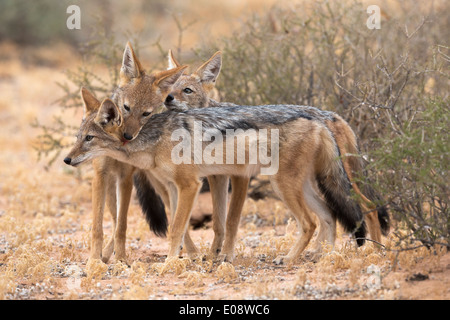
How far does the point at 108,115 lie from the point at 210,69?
168cm

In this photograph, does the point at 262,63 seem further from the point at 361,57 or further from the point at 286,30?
the point at 361,57

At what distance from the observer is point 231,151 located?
5.95 m

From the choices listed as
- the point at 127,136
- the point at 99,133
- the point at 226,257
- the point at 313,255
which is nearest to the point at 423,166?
the point at 313,255

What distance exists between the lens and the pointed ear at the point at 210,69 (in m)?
6.99

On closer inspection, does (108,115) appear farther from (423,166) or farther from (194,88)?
(423,166)

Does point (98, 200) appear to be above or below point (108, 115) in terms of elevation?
below

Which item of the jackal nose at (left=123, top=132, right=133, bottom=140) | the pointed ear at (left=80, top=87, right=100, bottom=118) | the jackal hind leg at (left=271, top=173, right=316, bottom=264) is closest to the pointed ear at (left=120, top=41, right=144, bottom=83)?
the pointed ear at (left=80, top=87, right=100, bottom=118)

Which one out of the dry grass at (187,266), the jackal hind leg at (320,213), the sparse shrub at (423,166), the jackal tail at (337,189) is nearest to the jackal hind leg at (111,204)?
the dry grass at (187,266)

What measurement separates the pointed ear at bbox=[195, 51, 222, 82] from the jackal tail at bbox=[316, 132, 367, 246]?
168cm

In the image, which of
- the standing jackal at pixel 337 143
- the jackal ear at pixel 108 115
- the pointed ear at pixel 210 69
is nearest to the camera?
the jackal ear at pixel 108 115

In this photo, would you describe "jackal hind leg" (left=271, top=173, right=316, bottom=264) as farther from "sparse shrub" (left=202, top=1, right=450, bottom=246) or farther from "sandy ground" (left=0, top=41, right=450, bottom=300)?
"sparse shrub" (left=202, top=1, right=450, bottom=246)

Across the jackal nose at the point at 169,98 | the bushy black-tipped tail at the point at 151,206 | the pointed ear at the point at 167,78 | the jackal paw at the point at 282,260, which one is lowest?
the jackal paw at the point at 282,260

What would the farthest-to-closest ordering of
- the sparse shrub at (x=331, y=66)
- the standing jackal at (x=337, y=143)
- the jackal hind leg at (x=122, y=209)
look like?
the sparse shrub at (x=331, y=66) < the jackal hind leg at (x=122, y=209) < the standing jackal at (x=337, y=143)

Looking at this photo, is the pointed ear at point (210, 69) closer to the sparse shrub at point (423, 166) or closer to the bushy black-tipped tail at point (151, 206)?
the bushy black-tipped tail at point (151, 206)
